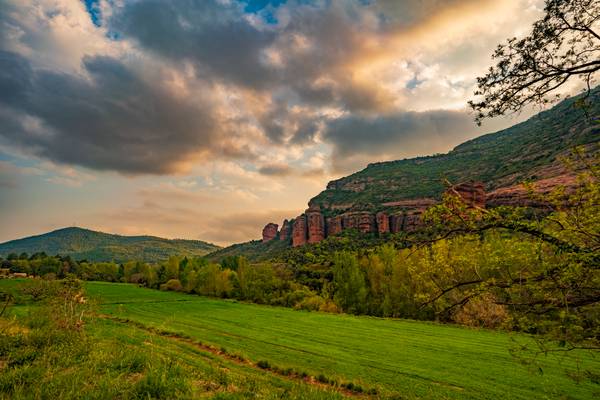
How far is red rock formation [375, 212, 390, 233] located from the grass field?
109 meters

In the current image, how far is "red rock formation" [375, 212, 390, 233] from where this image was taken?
148875 millimetres

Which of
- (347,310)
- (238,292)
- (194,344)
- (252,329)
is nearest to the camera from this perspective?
(194,344)

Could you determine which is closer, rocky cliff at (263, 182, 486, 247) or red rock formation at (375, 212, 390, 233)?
rocky cliff at (263, 182, 486, 247)

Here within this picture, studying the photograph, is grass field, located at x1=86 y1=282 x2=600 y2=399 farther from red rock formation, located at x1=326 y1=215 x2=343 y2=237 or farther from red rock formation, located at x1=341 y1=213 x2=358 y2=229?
red rock formation, located at x1=326 y1=215 x2=343 y2=237

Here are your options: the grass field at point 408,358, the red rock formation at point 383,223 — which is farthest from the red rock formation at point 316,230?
the grass field at point 408,358

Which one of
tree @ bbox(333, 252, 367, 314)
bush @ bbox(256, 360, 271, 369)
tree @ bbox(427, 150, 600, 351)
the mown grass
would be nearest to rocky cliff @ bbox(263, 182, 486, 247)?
tree @ bbox(333, 252, 367, 314)

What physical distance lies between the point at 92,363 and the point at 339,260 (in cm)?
6223

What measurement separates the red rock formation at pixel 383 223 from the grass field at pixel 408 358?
10863cm

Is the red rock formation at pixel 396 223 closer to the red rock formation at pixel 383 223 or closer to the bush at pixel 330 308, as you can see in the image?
the red rock formation at pixel 383 223

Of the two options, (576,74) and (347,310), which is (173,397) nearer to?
(576,74)

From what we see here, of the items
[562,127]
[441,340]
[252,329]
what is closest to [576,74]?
[441,340]

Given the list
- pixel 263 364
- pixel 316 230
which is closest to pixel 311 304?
pixel 263 364

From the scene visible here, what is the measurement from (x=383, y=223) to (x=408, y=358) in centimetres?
13114

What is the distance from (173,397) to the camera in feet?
18.9
